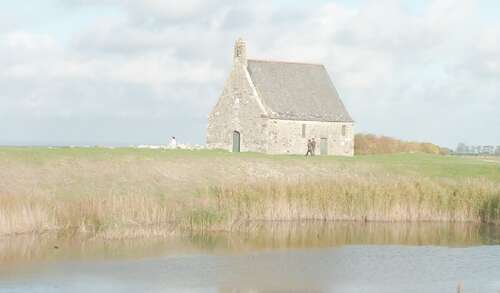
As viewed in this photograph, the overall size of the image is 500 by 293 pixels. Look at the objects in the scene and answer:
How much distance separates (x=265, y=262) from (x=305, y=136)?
28.0 m

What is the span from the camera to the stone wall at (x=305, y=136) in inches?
1818

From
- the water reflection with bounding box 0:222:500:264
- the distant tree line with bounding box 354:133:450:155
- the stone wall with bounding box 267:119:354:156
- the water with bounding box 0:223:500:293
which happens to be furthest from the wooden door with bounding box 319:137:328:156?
the water with bounding box 0:223:500:293

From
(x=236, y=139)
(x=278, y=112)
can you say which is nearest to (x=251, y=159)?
(x=278, y=112)

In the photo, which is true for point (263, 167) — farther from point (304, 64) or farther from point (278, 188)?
point (304, 64)

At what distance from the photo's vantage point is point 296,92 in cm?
4809

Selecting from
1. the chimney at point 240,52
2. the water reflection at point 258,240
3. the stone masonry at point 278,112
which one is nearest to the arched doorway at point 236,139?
the stone masonry at point 278,112

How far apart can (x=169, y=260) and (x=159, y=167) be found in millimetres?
13124

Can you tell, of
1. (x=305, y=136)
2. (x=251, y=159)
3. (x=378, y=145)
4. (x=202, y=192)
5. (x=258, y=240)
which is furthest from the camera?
(x=378, y=145)

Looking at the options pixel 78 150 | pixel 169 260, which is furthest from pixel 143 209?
pixel 78 150

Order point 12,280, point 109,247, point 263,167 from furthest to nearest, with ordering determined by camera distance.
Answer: point 263,167
point 109,247
point 12,280

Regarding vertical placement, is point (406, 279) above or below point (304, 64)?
below

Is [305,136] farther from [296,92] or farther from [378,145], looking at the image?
Answer: [378,145]

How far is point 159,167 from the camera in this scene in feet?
106

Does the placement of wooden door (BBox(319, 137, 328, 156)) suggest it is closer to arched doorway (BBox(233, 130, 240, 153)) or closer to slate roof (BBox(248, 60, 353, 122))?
slate roof (BBox(248, 60, 353, 122))
